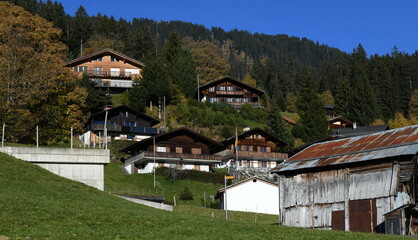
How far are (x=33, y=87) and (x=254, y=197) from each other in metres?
22.7

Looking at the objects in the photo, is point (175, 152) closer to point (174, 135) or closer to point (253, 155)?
point (174, 135)

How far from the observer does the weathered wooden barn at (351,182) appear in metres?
37.8

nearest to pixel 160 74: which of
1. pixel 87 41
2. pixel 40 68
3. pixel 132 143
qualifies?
pixel 132 143

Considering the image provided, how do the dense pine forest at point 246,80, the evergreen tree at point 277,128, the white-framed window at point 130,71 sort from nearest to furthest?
the evergreen tree at point 277,128, the dense pine forest at point 246,80, the white-framed window at point 130,71

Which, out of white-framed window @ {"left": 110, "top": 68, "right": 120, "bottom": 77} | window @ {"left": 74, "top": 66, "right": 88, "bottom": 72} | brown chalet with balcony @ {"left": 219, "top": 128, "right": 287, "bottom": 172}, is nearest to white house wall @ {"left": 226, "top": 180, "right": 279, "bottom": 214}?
brown chalet with balcony @ {"left": 219, "top": 128, "right": 287, "bottom": 172}

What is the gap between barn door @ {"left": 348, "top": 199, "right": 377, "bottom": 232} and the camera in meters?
38.7

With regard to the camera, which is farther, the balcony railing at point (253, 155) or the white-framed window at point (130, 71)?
the white-framed window at point (130, 71)

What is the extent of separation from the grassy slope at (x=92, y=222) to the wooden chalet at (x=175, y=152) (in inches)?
1541

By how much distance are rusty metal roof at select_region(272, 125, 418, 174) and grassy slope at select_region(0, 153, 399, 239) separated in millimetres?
9694

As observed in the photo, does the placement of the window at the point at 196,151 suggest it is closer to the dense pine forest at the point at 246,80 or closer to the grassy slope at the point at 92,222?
the dense pine forest at the point at 246,80

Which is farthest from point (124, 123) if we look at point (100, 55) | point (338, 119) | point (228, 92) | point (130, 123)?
point (338, 119)

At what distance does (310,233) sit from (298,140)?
80.0 m

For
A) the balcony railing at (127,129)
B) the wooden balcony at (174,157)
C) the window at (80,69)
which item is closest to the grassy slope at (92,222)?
the wooden balcony at (174,157)

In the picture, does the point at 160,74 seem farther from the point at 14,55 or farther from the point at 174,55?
the point at 14,55
